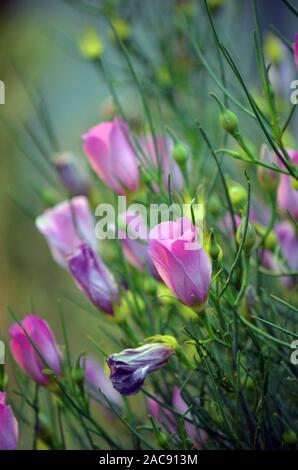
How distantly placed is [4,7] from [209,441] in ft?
4.18

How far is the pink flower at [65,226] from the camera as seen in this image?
1.39ft

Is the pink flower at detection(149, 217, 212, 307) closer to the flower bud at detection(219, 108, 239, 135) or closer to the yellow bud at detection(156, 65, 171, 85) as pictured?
the flower bud at detection(219, 108, 239, 135)

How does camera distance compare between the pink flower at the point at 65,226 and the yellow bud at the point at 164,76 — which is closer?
the pink flower at the point at 65,226

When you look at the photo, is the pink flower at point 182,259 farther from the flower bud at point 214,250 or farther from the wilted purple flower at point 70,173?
the wilted purple flower at point 70,173

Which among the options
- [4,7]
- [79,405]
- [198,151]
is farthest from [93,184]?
[4,7]

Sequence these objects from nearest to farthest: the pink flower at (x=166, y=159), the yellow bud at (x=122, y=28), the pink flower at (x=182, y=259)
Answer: the pink flower at (x=182, y=259)
the pink flower at (x=166, y=159)
the yellow bud at (x=122, y=28)

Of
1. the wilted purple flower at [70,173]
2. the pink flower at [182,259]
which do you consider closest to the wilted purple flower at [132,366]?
the pink flower at [182,259]

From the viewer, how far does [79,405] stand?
0.38 m

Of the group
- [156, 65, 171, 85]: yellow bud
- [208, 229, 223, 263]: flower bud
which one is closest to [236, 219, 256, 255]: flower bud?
[208, 229, 223, 263]: flower bud

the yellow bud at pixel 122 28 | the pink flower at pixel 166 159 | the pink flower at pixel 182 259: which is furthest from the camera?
the yellow bud at pixel 122 28

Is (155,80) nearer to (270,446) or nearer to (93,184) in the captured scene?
(93,184)

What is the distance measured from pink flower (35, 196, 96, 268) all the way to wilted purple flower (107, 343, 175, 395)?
0.12 metres

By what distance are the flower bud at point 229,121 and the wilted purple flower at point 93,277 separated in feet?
0.28

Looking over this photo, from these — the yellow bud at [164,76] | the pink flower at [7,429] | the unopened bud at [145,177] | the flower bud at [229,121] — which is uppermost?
the yellow bud at [164,76]
